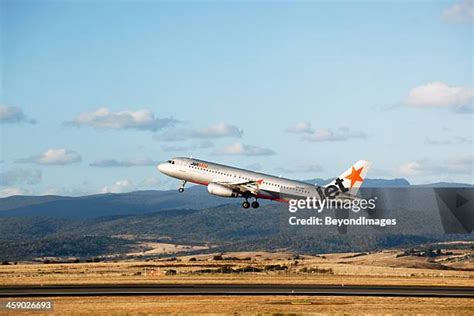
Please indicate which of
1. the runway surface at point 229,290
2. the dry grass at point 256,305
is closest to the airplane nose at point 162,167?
the runway surface at point 229,290

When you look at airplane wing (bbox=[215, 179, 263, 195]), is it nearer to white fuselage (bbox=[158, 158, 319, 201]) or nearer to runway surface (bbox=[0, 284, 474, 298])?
white fuselage (bbox=[158, 158, 319, 201])

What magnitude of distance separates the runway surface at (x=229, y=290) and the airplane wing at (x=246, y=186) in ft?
93.7

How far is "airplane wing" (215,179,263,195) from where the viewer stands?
124m

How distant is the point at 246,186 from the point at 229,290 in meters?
37.1

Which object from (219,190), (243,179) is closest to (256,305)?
(219,190)

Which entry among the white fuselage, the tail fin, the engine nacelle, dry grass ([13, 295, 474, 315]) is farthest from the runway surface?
the tail fin

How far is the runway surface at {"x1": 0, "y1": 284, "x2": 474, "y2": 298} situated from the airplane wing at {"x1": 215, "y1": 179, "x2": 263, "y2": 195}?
28.6 m

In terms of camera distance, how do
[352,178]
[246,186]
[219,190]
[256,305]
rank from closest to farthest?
[256,305]
[219,190]
[246,186]
[352,178]

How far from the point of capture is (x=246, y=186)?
4921 inches

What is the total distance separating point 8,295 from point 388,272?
6214 cm

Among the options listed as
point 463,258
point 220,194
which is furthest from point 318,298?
point 463,258

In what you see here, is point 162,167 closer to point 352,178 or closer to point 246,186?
point 246,186

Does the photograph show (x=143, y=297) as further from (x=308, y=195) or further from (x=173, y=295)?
(x=308, y=195)

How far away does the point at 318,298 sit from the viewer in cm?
8288
